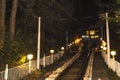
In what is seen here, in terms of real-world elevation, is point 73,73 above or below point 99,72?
below

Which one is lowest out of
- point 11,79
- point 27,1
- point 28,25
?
point 11,79

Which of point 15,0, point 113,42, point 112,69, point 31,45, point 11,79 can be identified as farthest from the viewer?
point 113,42

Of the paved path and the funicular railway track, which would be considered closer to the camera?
the paved path

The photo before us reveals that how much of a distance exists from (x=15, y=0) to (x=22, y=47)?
21.2 ft

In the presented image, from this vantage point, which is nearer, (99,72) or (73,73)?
(99,72)

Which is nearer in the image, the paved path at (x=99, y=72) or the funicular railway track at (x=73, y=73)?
the paved path at (x=99, y=72)

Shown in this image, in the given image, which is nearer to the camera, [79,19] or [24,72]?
[24,72]

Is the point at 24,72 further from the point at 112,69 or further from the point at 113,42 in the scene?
the point at 113,42

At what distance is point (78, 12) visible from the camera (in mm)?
102625

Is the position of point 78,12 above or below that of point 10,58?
above

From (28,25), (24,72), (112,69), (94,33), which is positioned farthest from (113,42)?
(94,33)

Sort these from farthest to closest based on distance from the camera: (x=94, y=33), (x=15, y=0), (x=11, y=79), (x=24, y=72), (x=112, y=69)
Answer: (x=94, y=33)
(x=15, y=0)
(x=112, y=69)
(x=24, y=72)
(x=11, y=79)

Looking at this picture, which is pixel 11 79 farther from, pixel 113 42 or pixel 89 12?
pixel 89 12

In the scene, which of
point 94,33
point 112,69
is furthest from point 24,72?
point 94,33
